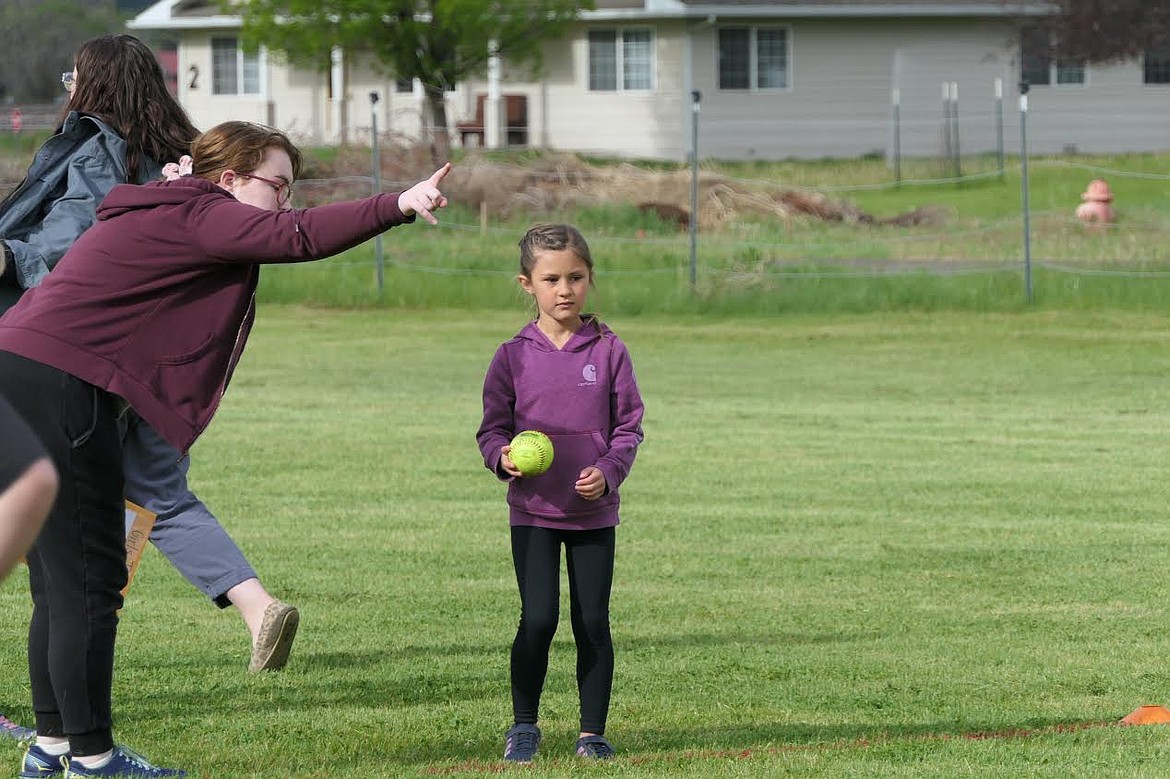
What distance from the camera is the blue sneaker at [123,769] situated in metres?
5.02

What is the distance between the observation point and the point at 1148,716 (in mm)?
6055

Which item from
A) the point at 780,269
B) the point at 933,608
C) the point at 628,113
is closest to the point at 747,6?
the point at 628,113

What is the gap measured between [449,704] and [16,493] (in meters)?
3.72

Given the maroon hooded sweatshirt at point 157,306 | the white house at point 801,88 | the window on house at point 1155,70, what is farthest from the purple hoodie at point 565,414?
the window on house at point 1155,70

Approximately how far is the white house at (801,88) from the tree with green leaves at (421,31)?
1722mm

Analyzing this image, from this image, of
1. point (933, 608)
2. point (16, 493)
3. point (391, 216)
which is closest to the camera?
point (16, 493)

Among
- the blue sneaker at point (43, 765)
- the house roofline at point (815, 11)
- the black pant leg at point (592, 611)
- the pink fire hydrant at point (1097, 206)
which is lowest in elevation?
the blue sneaker at point (43, 765)

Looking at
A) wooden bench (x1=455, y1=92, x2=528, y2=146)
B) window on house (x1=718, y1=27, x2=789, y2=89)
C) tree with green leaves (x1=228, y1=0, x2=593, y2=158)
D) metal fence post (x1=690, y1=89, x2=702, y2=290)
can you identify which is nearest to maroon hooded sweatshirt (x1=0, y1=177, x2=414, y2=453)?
metal fence post (x1=690, y1=89, x2=702, y2=290)

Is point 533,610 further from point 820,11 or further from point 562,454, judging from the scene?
point 820,11

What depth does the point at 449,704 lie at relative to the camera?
632cm

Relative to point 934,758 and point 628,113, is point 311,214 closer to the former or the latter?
point 934,758

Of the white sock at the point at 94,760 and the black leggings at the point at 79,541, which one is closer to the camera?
the black leggings at the point at 79,541

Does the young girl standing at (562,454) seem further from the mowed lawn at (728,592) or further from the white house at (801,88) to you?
the white house at (801,88)

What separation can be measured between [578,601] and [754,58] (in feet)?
127
